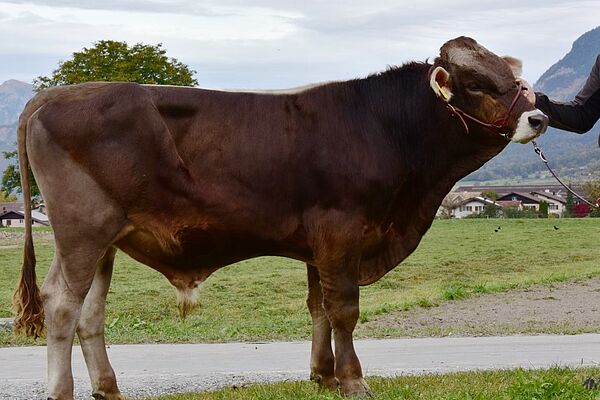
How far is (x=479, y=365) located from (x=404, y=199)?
2846mm

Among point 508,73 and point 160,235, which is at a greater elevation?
point 508,73

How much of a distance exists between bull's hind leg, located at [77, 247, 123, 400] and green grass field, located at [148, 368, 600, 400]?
69 centimetres

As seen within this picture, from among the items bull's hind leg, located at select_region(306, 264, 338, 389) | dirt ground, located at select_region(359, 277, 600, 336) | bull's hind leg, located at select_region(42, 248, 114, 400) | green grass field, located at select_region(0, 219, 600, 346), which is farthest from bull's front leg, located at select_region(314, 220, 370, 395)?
dirt ground, located at select_region(359, 277, 600, 336)

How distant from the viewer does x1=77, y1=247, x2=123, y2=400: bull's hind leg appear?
759 cm

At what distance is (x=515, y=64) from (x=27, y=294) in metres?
4.04

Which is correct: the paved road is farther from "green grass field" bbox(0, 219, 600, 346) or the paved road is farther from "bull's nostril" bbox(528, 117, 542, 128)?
"bull's nostril" bbox(528, 117, 542, 128)

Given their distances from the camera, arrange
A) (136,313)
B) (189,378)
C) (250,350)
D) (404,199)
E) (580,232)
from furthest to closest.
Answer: (580,232) → (136,313) → (250,350) → (189,378) → (404,199)

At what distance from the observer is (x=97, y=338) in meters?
7.61

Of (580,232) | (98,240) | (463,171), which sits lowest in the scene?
(580,232)

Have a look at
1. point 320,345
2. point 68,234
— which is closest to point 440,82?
point 320,345

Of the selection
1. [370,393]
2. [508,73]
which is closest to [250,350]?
[370,393]

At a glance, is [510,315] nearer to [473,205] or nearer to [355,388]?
[355,388]

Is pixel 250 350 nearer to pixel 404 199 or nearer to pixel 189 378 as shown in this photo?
pixel 189 378

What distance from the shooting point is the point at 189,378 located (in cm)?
923
